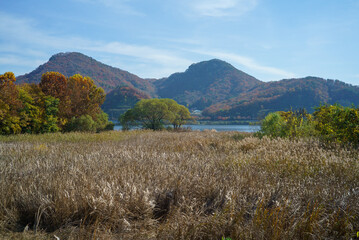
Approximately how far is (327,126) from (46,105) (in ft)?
70.5

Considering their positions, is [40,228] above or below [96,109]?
below

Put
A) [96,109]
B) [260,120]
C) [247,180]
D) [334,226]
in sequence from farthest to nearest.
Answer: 1. [96,109]
2. [260,120]
3. [247,180]
4. [334,226]

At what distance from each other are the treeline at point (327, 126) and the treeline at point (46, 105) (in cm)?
1742

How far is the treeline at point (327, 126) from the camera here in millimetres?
8234

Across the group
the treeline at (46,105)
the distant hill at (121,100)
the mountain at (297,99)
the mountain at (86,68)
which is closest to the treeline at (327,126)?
the treeline at (46,105)

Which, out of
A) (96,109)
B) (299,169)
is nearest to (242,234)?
(299,169)

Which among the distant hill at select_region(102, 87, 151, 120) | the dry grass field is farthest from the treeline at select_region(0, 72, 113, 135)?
the distant hill at select_region(102, 87, 151, 120)

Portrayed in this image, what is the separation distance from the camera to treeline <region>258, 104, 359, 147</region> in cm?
823

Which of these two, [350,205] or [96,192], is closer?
[350,205]

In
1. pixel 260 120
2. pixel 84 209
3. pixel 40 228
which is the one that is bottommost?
pixel 40 228

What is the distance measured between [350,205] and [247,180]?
1456mm

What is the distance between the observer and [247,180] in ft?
13.1

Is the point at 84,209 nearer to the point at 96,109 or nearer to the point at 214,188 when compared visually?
the point at 214,188

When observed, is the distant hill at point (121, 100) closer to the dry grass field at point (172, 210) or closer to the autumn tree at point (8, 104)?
the autumn tree at point (8, 104)
